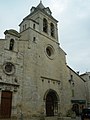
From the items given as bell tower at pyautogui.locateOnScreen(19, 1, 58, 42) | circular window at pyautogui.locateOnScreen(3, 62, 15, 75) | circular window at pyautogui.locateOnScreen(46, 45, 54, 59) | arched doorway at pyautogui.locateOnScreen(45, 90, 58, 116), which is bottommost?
arched doorway at pyautogui.locateOnScreen(45, 90, 58, 116)

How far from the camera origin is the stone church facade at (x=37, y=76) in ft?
46.0

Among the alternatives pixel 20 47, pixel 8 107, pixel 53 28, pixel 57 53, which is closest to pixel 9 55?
pixel 20 47

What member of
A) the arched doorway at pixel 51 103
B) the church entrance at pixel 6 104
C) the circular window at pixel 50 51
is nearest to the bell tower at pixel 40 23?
the circular window at pixel 50 51

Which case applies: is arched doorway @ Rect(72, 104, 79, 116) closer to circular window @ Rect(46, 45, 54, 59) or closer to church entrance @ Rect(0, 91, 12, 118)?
circular window @ Rect(46, 45, 54, 59)

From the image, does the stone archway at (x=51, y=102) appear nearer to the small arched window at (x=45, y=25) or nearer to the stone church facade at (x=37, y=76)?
the stone church facade at (x=37, y=76)

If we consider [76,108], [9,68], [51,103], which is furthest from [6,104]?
[76,108]

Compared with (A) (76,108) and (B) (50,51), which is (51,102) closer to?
(A) (76,108)

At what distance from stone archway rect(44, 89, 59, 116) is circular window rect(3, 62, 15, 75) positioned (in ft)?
16.1

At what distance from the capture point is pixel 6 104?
13438 mm

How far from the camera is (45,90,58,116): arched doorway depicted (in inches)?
682

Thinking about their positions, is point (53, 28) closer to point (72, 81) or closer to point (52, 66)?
point (52, 66)

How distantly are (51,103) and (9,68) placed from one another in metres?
7.05

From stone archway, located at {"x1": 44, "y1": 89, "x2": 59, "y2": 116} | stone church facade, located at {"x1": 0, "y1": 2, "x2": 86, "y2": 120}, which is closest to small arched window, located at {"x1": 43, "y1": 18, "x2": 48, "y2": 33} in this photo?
stone church facade, located at {"x1": 0, "y1": 2, "x2": 86, "y2": 120}

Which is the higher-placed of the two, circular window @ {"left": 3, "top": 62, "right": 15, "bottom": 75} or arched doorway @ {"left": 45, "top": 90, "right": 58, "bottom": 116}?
circular window @ {"left": 3, "top": 62, "right": 15, "bottom": 75}
